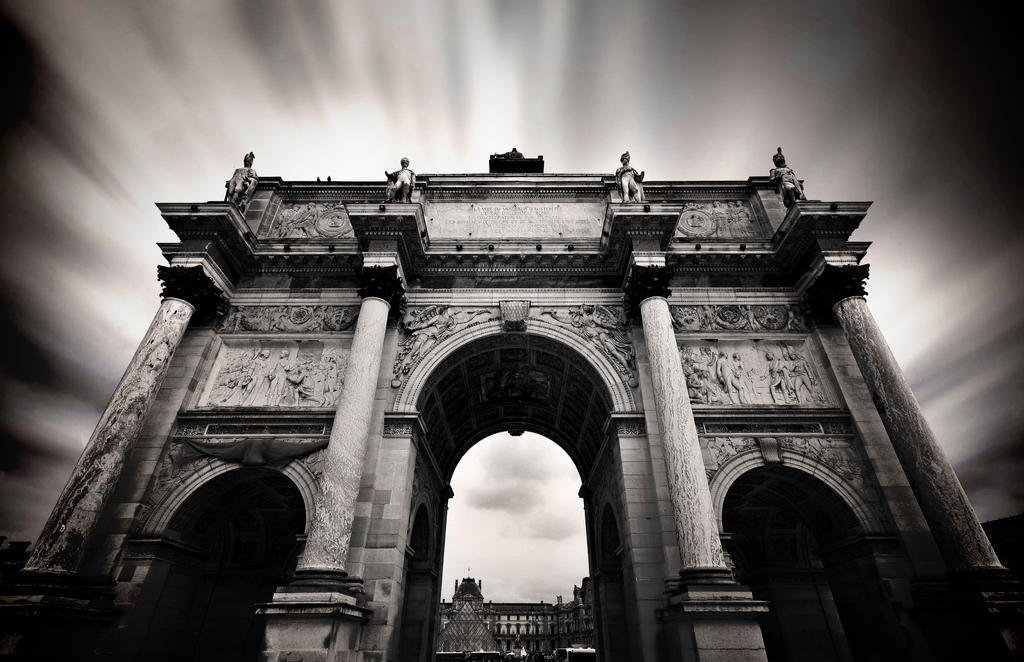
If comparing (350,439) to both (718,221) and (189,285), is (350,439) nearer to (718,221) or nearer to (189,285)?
(189,285)

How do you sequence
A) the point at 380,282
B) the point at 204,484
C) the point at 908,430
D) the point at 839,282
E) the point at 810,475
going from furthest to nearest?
the point at 380,282
the point at 839,282
the point at 810,475
the point at 204,484
the point at 908,430

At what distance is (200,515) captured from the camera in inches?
470

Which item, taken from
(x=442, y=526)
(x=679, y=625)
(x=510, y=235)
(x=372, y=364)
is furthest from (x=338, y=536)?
(x=510, y=235)

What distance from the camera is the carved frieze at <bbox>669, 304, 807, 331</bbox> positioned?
46.3 ft

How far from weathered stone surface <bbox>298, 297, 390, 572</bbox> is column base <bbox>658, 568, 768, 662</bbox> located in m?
7.01

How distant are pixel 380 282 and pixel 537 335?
16.3 feet

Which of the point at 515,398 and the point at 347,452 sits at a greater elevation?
the point at 515,398

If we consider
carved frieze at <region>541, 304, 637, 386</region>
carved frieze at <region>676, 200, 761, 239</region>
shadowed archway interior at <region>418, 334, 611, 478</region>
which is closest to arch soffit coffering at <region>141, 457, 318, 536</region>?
shadowed archway interior at <region>418, 334, 611, 478</region>

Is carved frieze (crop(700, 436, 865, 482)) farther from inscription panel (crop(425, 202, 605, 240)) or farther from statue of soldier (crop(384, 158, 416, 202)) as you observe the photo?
statue of soldier (crop(384, 158, 416, 202))

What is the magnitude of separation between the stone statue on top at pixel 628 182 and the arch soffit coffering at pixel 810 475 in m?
8.46

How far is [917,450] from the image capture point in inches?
420

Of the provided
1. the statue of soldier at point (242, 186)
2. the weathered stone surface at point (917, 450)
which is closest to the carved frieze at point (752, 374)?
the weathered stone surface at point (917, 450)

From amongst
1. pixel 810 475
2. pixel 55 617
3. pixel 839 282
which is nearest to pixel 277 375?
pixel 55 617

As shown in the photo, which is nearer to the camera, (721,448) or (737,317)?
(721,448)
